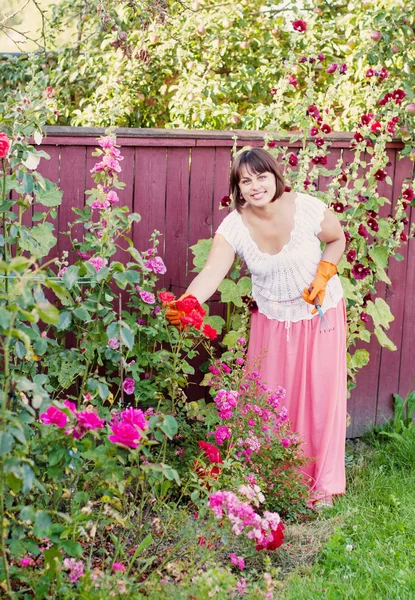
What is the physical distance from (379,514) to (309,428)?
504mm

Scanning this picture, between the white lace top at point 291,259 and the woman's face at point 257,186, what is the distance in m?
0.16

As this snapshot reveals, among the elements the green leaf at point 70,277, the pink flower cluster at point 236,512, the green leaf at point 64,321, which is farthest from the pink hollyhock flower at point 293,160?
the pink flower cluster at point 236,512

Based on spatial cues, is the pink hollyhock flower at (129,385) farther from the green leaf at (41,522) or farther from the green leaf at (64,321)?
the green leaf at (41,522)

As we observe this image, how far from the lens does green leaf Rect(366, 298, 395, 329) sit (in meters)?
4.09

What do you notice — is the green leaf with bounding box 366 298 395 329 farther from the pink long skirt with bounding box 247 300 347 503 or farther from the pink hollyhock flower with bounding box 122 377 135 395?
the pink hollyhock flower with bounding box 122 377 135 395

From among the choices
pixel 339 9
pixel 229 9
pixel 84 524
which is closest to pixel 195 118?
pixel 229 9

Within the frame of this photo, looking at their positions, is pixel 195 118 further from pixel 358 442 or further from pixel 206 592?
pixel 206 592

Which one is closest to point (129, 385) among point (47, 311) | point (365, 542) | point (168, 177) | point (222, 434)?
point (222, 434)

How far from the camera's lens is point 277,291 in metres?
3.43

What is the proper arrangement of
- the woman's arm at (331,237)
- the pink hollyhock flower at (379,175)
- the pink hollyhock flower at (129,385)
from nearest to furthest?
1. the pink hollyhock flower at (129,385)
2. the woman's arm at (331,237)
3. the pink hollyhock flower at (379,175)

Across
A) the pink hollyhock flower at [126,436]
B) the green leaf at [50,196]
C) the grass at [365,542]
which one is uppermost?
the green leaf at [50,196]

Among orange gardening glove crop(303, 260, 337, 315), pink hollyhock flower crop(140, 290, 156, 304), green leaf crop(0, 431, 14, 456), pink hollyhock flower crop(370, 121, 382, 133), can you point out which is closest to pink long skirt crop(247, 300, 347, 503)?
orange gardening glove crop(303, 260, 337, 315)

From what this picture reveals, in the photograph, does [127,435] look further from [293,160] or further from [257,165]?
[293,160]

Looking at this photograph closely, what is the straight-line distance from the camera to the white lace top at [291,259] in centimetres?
334
